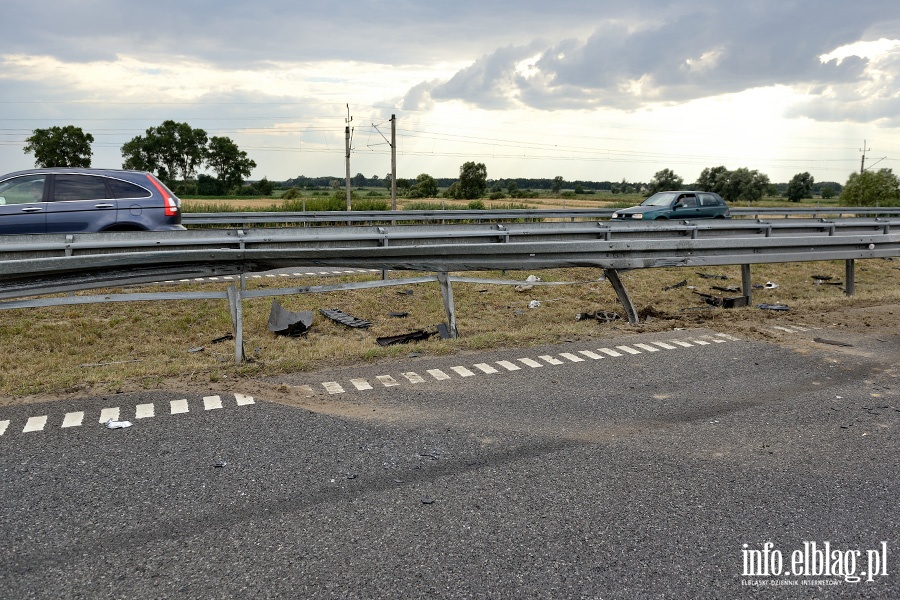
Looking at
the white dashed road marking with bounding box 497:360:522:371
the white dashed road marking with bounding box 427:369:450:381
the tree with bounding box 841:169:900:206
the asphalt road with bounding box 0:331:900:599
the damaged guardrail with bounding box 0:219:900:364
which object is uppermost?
the tree with bounding box 841:169:900:206

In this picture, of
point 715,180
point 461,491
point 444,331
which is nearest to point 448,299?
point 444,331

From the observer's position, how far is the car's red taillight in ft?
36.1

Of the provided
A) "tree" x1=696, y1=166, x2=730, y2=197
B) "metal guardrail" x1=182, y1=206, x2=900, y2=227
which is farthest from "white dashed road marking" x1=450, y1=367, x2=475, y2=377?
"tree" x1=696, y1=166, x2=730, y2=197

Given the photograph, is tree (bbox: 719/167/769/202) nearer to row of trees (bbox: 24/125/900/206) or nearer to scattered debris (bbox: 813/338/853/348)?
row of trees (bbox: 24/125/900/206)

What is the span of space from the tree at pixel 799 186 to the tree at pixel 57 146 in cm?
8095

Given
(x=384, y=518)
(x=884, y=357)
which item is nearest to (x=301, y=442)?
(x=384, y=518)

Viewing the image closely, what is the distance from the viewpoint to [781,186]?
100m

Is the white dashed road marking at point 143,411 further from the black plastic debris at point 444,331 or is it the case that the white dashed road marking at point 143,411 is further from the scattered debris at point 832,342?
the scattered debris at point 832,342

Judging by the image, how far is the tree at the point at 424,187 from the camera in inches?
2665

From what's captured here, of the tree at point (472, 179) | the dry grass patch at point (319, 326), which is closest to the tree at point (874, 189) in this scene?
the tree at point (472, 179)

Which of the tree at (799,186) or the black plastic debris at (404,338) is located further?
the tree at (799,186)

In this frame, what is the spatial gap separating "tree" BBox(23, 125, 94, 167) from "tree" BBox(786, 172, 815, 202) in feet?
266

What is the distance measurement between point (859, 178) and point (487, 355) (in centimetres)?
7134

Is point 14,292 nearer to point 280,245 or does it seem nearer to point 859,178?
point 280,245
